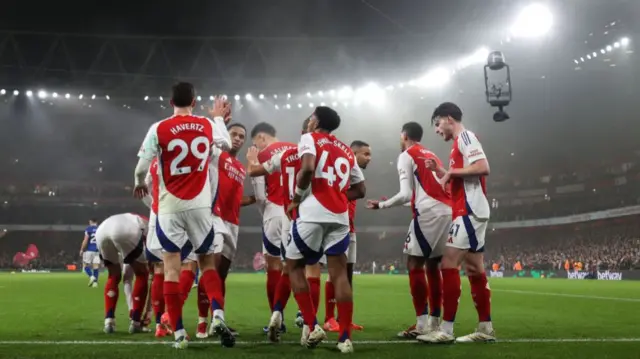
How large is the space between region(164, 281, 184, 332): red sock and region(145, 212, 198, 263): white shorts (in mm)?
658

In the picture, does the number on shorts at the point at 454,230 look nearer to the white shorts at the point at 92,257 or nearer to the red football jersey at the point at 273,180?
the red football jersey at the point at 273,180

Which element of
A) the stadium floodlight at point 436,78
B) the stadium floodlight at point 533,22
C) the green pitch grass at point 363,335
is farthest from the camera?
the stadium floodlight at point 436,78

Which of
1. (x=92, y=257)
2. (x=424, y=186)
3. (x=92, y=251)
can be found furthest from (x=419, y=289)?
(x=92, y=251)

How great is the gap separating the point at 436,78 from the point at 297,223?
3561 cm

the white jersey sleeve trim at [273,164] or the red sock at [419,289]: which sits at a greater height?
the white jersey sleeve trim at [273,164]

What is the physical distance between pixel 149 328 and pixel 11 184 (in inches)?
2251

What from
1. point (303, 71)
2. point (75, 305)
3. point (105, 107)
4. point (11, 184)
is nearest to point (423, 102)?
point (303, 71)

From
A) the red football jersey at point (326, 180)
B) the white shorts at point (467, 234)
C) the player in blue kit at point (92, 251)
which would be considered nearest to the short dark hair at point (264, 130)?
the red football jersey at point (326, 180)

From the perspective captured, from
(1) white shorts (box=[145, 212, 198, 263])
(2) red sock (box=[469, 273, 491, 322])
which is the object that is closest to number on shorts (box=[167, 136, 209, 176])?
(1) white shorts (box=[145, 212, 198, 263])

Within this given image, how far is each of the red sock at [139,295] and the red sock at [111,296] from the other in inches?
9.6

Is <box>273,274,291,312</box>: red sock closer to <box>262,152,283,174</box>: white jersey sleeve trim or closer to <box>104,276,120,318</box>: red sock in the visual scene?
<box>262,152,283,174</box>: white jersey sleeve trim

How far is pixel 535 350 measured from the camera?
18.1 ft

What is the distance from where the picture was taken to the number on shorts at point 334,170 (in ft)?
18.9

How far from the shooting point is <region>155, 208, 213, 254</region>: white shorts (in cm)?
570
